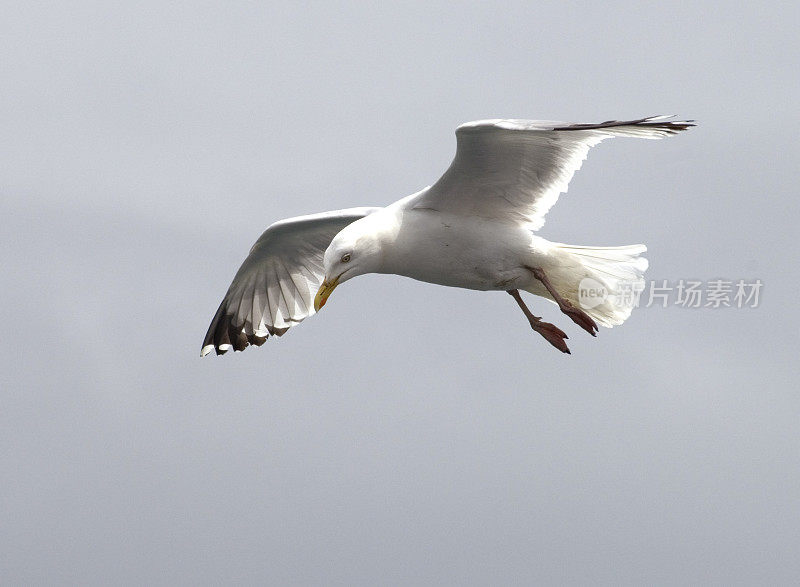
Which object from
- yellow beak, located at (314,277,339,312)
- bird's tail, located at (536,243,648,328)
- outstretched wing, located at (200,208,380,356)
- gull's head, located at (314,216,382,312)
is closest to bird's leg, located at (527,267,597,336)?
bird's tail, located at (536,243,648,328)

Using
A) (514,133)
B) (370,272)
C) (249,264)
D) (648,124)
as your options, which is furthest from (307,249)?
(648,124)

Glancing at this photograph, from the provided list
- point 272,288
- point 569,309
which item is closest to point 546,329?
point 569,309

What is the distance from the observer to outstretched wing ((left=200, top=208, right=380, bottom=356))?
37.3ft

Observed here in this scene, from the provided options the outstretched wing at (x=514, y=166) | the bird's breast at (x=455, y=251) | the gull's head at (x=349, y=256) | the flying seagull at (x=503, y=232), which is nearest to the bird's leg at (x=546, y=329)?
the flying seagull at (x=503, y=232)

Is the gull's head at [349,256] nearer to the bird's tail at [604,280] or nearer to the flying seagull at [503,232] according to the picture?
the flying seagull at [503,232]

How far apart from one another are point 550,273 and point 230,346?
3.57 m

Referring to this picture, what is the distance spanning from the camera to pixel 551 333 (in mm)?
10102

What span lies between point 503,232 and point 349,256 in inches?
→ 50.6

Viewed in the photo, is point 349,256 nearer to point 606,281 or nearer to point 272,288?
point 606,281

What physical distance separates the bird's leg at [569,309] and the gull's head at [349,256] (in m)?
1.32

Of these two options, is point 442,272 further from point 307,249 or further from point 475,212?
point 307,249

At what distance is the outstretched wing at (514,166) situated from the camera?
28.3ft

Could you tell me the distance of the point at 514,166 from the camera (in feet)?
30.6

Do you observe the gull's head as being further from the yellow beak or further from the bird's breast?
the bird's breast
